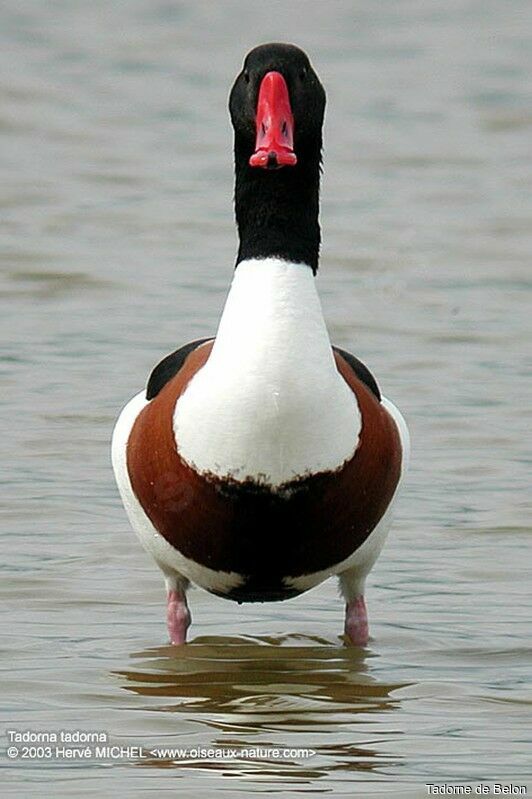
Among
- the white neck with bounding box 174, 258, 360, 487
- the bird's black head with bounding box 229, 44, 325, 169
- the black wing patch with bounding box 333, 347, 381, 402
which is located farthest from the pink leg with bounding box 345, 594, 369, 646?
the bird's black head with bounding box 229, 44, 325, 169

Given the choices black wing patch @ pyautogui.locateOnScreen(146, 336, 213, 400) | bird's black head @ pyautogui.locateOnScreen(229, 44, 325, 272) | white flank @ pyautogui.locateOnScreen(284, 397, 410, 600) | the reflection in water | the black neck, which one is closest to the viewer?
the reflection in water

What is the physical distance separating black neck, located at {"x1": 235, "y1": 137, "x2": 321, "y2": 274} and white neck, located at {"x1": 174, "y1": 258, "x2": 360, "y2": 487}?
20 centimetres

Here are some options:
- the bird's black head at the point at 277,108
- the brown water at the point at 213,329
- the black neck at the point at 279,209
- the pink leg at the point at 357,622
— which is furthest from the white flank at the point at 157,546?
the bird's black head at the point at 277,108

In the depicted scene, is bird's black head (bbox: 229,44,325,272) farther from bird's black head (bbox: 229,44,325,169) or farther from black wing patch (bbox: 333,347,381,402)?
black wing patch (bbox: 333,347,381,402)

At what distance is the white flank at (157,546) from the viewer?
7027 millimetres

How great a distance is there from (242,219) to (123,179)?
1017 cm

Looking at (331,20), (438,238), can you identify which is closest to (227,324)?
(438,238)

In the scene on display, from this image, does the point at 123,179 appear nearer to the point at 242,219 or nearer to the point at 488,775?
the point at 242,219

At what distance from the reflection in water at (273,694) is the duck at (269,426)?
0.30 m

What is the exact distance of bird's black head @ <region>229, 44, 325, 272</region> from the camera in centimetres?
679

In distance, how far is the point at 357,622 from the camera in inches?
298

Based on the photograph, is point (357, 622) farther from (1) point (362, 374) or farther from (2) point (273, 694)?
(1) point (362, 374)

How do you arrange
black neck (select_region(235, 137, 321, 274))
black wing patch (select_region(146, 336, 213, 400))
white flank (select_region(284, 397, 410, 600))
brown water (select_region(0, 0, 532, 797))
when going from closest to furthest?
brown water (select_region(0, 0, 532, 797))
black neck (select_region(235, 137, 321, 274))
white flank (select_region(284, 397, 410, 600))
black wing patch (select_region(146, 336, 213, 400))

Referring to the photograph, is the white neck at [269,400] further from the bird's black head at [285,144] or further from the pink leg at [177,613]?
the pink leg at [177,613]
